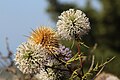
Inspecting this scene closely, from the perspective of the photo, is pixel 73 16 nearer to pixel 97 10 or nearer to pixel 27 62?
pixel 27 62

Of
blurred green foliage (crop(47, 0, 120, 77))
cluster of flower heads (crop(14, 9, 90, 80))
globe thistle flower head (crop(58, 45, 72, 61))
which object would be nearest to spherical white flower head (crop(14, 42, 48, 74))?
cluster of flower heads (crop(14, 9, 90, 80))

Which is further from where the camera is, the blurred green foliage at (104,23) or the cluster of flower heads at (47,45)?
the blurred green foliage at (104,23)

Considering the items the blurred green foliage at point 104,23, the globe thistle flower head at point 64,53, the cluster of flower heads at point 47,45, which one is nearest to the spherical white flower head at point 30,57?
the cluster of flower heads at point 47,45

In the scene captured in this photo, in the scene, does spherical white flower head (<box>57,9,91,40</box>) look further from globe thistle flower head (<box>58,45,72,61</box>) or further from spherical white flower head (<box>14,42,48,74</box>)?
spherical white flower head (<box>14,42,48,74</box>)

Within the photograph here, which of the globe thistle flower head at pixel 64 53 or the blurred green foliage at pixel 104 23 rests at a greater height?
the blurred green foliage at pixel 104 23

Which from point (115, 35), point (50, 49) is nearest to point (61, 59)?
point (50, 49)

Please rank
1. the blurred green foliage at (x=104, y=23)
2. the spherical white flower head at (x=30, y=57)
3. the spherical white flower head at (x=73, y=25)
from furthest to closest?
the blurred green foliage at (x=104, y=23) < the spherical white flower head at (x=73, y=25) < the spherical white flower head at (x=30, y=57)

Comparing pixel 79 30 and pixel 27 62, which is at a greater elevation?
pixel 79 30

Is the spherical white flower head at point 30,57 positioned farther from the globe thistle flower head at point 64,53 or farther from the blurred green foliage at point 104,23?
the blurred green foliage at point 104,23
